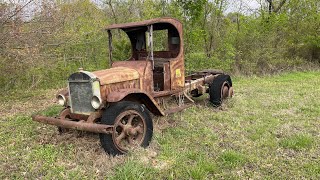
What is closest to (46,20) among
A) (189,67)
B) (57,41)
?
(57,41)

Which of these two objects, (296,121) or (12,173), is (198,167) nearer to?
(12,173)

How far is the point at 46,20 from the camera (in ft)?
24.9

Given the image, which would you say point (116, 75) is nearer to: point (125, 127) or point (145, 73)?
point (145, 73)

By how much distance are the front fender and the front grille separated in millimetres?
391

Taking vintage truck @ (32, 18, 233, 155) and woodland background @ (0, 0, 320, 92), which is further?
woodland background @ (0, 0, 320, 92)

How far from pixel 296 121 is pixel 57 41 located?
6911mm

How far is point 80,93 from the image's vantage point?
4.44m

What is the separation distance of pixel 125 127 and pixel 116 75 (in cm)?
92

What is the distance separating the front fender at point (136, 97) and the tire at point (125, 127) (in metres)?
0.10

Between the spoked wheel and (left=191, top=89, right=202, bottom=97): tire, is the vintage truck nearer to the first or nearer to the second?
the spoked wheel

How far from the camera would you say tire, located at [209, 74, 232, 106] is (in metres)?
6.70

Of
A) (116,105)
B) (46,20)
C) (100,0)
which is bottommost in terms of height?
(116,105)

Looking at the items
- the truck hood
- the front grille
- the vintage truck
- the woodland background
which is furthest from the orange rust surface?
the woodland background

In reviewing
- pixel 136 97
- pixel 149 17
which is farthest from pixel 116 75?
pixel 149 17
